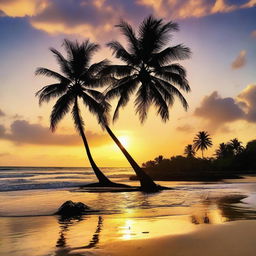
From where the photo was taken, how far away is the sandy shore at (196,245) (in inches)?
207

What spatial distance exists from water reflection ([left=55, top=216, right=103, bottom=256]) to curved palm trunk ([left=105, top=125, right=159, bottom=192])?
13621 mm

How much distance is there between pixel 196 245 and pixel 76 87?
80.2 ft

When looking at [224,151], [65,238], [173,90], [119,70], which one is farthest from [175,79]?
[224,151]

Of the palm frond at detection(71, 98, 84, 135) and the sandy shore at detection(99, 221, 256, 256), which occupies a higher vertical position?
the palm frond at detection(71, 98, 84, 135)

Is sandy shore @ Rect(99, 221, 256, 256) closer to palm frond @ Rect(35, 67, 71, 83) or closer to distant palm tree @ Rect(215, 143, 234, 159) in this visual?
palm frond @ Rect(35, 67, 71, 83)

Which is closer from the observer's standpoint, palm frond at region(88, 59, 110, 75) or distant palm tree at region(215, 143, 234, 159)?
palm frond at region(88, 59, 110, 75)

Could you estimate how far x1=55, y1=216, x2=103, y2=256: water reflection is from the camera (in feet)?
17.9

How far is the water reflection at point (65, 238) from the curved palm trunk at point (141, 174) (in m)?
13.6

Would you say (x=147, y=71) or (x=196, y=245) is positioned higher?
(x=147, y=71)

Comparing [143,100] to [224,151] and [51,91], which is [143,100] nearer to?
[51,91]

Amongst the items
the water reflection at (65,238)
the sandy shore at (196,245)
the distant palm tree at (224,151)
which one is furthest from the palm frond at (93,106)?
the distant palm tree at (224,151)

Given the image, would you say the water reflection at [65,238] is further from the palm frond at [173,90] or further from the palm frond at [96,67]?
the palm frond at [96,67]

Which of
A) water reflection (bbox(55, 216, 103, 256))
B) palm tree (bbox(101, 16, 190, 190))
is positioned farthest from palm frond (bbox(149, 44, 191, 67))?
water reflection (bbox(55, 216, 103, 256))

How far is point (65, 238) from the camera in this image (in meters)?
6.56
